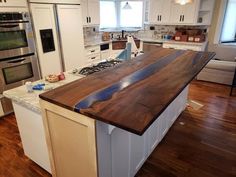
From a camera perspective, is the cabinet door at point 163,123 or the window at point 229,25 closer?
the cabinet door at point 163,123

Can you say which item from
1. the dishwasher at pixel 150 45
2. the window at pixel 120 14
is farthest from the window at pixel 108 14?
the dishwasher at pixel 150 45

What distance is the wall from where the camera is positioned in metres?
4.56

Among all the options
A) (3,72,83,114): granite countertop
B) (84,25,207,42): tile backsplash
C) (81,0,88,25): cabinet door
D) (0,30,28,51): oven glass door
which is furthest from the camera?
(84,25,207,42): tile backsplash

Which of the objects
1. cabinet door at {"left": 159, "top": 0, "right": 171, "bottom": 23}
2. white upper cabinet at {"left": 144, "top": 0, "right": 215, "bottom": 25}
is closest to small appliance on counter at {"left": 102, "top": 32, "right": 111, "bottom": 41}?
white upper cabinet at {"left": 144, "top": 0, "right": 215, "bottom": 25}

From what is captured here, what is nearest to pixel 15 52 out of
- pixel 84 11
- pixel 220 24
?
pixel 84 11

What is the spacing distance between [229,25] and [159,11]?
6.09 ft

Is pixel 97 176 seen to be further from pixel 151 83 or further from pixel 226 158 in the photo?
pixel 226 158

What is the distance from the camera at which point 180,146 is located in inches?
96.0

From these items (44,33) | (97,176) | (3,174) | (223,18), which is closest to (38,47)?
(44,33)

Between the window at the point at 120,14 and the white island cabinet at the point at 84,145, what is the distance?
4792 millimetres

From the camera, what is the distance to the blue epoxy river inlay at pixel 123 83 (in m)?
1.18

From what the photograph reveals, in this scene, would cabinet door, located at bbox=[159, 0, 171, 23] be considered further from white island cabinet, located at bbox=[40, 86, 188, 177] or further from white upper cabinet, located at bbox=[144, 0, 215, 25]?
white island cabinet, located at bbox=[40, 86, 188, 177]

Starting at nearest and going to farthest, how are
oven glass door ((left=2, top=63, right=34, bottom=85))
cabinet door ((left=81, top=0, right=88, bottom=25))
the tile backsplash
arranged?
oven glass door ((left=2, top=63, right=34, bottom=85)) → cabinet door ((left=81, top=0, right=88, bottom=25)) → the tile backsplash

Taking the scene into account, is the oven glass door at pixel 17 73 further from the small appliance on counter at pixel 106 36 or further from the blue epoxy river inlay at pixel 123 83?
the small appliance on counter at pixel 106 36
